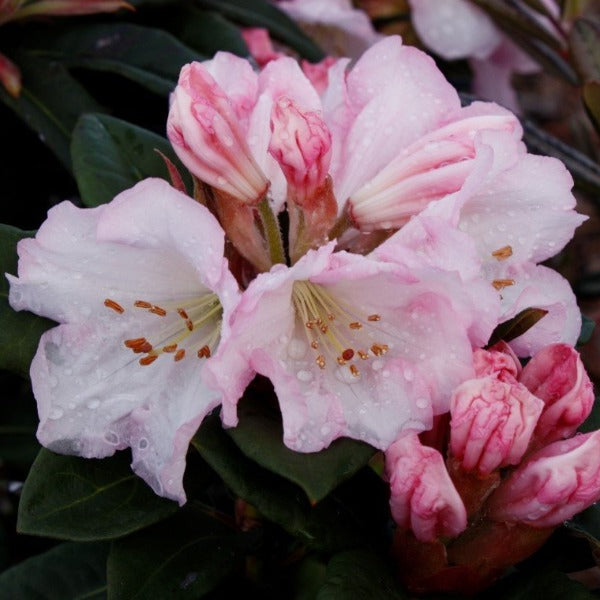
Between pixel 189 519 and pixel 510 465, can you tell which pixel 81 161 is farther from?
pixel 510 465

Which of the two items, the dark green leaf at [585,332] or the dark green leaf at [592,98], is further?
the dark green leaf at [592,98]

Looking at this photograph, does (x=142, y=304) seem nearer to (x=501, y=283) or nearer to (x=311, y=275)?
(x=311, y=275)

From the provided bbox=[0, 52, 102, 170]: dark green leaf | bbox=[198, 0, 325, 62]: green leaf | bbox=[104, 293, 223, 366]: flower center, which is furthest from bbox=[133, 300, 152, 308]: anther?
→ bbox=[198, 0, 325, 62]: green leaf

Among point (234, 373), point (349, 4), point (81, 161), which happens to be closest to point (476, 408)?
point (234, 373)

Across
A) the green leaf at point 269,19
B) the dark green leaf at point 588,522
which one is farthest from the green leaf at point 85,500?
the green leaf at point 269,19

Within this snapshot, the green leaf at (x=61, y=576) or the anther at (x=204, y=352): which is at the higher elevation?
the anther at (x=204, y=352)

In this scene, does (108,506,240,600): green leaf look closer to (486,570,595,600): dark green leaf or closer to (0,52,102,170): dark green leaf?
(486,570,595,600): dark green leaf

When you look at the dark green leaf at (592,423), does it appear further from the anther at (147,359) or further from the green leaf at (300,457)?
the anther at (147,359)

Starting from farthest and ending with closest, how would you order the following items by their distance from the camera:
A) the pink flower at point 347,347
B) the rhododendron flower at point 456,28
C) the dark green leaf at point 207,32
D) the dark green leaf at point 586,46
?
the rhododendron flower at point 456,28 → the dark green leaf at point 586,46 → the dark green leaf at point 207,32 → the pink flower at point 347,347
